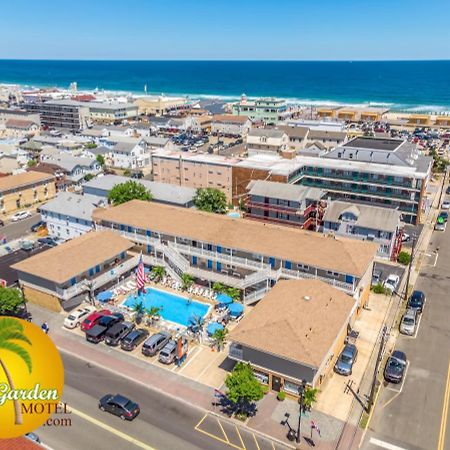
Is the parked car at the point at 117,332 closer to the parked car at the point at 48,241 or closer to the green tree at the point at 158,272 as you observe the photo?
the green tree at the point at 158,272

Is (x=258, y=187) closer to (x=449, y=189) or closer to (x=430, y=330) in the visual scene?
(x=430, y=330)

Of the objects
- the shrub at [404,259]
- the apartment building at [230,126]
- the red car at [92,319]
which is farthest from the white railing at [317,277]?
the apartment building at [230,126]

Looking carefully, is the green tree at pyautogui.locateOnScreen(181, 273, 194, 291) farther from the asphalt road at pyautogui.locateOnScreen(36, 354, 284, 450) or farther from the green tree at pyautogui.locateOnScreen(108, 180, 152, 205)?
the green tree at pyautogui.locateOnScreen(108, 180, 152, 205)

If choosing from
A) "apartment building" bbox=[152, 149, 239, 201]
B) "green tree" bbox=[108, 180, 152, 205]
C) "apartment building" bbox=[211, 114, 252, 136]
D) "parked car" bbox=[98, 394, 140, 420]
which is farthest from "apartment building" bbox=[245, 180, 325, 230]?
"apartment building" bbox=[211, 114, 252, 136]

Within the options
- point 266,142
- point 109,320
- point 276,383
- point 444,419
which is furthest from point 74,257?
point 266,142

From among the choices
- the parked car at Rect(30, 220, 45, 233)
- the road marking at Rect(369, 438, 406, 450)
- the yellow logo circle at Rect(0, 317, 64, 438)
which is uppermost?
the yellow logo circle at Rect(0, 317, 64, 438)

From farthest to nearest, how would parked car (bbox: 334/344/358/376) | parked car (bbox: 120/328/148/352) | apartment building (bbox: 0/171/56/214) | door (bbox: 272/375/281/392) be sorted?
apartment building (bbox: 0/171/56/214) < parked car (bbox: 120/328/148/352) < parked car (bbox: 334/344/358/376) < door (bbox: 272/375/281/392)
